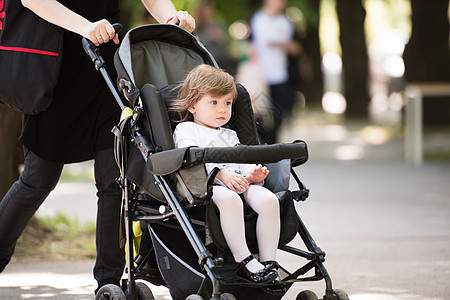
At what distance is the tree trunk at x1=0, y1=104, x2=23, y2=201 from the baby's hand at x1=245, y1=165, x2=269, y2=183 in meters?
2.74

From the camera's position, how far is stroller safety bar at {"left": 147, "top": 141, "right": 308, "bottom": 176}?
3.94 m

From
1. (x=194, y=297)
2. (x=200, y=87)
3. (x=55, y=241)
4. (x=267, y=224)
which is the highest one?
(x=200, y=87)

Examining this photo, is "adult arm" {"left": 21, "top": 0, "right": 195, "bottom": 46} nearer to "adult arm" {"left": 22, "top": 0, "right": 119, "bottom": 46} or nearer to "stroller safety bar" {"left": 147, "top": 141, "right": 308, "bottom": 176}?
"adult arm" {"left": 22, "top": 0, "right": 119, "bottom": 46}

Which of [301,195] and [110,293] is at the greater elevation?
[301,195]

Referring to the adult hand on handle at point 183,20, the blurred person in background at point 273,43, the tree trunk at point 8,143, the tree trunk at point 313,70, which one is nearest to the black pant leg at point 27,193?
the adult hand on handle at point 183,20

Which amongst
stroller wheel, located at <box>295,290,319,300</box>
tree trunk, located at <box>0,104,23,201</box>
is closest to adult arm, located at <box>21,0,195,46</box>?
stroller wheel, located at <box>295,290,319,300</box>

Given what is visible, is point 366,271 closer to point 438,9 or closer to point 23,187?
point 23,187

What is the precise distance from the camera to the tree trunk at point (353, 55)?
74.2 ft

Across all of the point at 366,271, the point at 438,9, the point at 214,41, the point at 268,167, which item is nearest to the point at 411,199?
the point at 366,271

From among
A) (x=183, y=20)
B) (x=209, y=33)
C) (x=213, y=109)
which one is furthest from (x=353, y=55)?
(x=213, y=109)

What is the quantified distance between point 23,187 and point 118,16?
1076 mm

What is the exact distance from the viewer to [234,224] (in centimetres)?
402

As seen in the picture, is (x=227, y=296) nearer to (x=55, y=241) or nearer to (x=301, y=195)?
(x=301, y=195)

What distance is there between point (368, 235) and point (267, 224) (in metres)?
3.30
